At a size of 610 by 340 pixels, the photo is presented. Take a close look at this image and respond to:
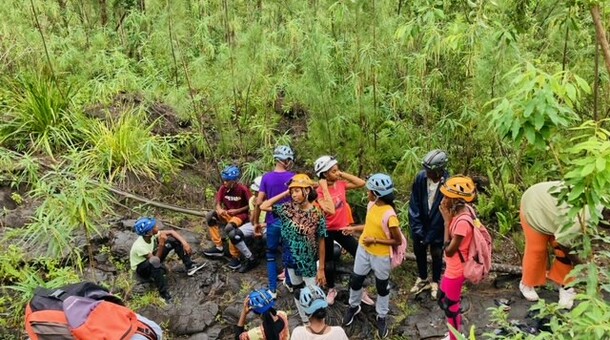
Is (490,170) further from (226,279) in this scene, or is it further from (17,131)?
(17,131)

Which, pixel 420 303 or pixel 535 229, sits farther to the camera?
pixel 420 303

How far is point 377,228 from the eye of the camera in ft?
15.8

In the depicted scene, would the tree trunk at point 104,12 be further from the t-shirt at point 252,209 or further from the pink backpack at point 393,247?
the pink backpack at point 393,247

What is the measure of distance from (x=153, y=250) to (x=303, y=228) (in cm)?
204

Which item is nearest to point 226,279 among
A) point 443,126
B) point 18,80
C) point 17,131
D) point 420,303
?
point 420,303

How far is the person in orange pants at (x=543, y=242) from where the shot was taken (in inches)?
190

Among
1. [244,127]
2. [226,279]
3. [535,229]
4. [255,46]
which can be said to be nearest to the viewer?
[535,229]

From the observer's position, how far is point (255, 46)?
293 inches

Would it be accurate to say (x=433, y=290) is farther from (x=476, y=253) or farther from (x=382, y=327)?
(x=476, y=253)

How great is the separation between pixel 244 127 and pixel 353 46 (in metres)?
2.19

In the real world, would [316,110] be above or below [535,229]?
above

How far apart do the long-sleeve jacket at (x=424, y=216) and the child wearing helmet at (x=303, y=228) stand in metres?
0.96

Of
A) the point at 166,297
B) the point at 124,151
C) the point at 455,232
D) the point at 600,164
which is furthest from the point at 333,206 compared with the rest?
the point at 124,151

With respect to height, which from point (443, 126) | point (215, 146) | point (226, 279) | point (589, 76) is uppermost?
point (589, 76)
